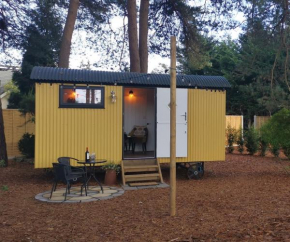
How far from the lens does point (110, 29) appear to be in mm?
15570

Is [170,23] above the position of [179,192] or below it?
above

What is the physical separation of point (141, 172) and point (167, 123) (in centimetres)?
148

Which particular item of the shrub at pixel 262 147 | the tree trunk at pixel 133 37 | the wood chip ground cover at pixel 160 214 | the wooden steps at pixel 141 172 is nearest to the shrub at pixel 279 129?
the wood chip ground cover at pixel 160 214

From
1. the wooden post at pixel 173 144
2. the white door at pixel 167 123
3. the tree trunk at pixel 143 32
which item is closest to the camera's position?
the wooden post at pixel 173 144

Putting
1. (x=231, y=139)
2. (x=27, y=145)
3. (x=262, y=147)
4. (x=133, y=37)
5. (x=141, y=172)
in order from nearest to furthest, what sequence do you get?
1. (x=141, y=172)
2. (x=27, y=145)
3. (x=133, y=37)
4. (x=262, y=147)
5. (x=231, y=139)

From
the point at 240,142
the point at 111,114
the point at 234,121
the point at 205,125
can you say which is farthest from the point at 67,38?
the point at 234,121

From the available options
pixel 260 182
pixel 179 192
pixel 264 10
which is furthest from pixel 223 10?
pixel 179 192

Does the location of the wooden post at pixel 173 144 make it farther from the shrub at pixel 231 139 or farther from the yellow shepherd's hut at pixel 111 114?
the shrub at pixel 231 139

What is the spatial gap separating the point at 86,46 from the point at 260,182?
11.6 metres

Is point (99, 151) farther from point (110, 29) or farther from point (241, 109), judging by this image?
point (241, 109)

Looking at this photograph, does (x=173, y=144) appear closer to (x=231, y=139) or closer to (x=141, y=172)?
(x=141, y=172)

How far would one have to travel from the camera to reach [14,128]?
1355cm

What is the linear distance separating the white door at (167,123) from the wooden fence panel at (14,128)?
23.1ft

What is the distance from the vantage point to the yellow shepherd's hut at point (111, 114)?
309 inches
